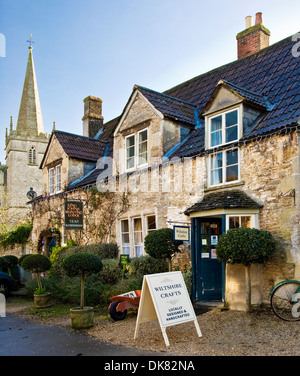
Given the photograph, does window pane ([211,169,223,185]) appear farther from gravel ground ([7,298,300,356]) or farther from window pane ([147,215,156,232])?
gravel ground ([7,298,300,356])

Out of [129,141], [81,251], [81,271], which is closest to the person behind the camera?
[81,271]

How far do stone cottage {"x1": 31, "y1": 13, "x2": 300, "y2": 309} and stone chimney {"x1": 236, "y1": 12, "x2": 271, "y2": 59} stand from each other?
0.15 feet

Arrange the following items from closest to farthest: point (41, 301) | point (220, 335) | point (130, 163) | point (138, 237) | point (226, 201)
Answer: point (220, 335), point (226, 201), point (41, 301), point (138, 237), point (130, 163)

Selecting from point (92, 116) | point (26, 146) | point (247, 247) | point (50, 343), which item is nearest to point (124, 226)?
point (247, 247)

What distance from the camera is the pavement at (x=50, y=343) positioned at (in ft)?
21.7

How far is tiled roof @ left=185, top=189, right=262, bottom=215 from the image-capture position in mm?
9516

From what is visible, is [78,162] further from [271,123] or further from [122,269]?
[271,123]

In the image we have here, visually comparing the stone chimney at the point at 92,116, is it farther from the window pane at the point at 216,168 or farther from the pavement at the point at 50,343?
the pavement at the point at 50,343

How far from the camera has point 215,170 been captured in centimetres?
1116

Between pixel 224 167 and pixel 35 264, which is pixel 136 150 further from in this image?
pixel 35 264

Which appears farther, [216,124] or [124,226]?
[124,226]

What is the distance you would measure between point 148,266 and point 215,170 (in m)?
3.59

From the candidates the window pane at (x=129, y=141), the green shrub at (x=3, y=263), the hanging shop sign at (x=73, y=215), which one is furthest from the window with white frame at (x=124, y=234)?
the green shrub at (x=3, y=263)
